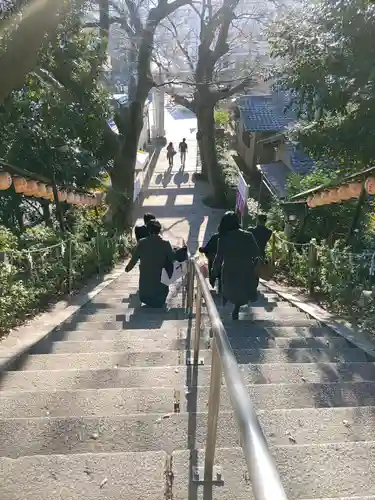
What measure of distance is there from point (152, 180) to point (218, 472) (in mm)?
21197

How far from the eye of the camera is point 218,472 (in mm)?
1885

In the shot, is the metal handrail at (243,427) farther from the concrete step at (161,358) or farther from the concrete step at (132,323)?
the concrete step at (132,323)

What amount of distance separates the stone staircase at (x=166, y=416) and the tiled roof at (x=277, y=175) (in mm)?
11715

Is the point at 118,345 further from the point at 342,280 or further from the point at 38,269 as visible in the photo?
the point at 342,280

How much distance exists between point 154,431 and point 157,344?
1763mm

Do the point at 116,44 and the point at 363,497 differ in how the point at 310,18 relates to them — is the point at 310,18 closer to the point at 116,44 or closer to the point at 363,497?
the point at 363,497

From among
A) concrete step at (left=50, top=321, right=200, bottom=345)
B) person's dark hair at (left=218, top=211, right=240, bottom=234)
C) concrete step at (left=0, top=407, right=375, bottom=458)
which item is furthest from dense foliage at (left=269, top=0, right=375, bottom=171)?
concrete step at (left=0, top=407, right=375, bottom=458)

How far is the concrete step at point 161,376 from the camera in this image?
3.06 meters

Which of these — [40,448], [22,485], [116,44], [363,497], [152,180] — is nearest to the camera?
[363,497]

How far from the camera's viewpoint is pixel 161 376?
3.13 metres

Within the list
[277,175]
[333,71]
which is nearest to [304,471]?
[333,71]

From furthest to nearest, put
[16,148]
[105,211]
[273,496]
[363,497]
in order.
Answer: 1. [105,211]
2. [16,148]
3. [363,497]
4. [273,496]

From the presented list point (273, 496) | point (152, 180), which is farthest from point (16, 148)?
point (152, 180)

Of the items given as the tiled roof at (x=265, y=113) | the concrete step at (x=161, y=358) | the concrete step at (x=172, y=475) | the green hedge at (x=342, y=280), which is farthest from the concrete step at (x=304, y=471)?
the tiled roof at (x=265, y=113)
